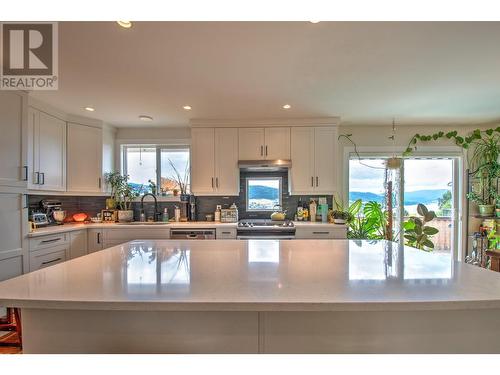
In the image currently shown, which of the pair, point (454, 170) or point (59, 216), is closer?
point (59, 216)

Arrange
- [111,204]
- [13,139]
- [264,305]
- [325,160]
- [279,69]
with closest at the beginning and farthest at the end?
[264,305] < [279,69] < [13,139] < [325,160] < [111,204]

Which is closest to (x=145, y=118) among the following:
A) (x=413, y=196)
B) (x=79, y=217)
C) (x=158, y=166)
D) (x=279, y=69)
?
(x=158, y=166)

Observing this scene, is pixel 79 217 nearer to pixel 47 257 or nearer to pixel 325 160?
pixel 47 257

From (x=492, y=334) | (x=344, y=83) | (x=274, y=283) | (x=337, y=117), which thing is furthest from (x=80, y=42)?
(x=337, y=117)

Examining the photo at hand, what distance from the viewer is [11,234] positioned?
7.22ft

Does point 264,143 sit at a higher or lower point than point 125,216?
higher

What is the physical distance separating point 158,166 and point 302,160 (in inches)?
90.7

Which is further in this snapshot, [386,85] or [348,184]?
[348,184]

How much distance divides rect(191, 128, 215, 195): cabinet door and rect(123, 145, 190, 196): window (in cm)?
50

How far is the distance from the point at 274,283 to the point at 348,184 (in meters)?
3.28

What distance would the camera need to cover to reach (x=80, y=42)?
1679 millimetres

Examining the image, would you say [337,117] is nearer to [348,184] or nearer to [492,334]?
[348,184]

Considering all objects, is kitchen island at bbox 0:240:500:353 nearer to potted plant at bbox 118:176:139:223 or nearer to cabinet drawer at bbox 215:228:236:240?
cabinet drawer at bbox 215:228:236:240

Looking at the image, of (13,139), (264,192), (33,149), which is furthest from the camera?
(264,192)
